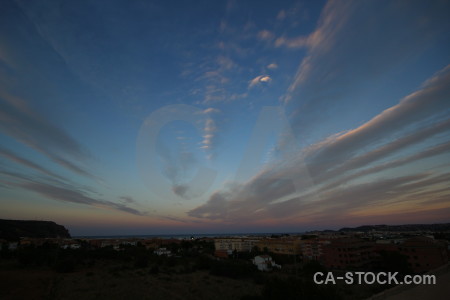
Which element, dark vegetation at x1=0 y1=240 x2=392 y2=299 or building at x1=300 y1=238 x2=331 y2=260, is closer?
dark vegetation at x1=0 y1=240 x2=392 y2=299

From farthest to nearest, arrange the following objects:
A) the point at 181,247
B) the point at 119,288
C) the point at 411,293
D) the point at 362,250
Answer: the point at 181,247 < the point at 362,250 < the point at 119,288 < the point at 411,293

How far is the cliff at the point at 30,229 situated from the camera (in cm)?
8516

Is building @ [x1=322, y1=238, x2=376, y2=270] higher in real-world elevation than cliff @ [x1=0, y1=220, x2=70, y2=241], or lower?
lower

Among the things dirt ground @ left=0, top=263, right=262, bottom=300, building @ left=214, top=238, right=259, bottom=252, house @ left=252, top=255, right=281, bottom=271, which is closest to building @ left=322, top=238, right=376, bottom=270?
house @ left=252, top=255, right=281, bottom=271

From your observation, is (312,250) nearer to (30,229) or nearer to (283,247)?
(283,247)

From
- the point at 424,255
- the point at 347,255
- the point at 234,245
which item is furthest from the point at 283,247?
the point at 424,255

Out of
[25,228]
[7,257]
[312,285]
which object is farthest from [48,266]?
[25,228]

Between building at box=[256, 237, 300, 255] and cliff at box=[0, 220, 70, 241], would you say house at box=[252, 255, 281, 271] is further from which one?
cliff at box=[0, 220, 70, 241]

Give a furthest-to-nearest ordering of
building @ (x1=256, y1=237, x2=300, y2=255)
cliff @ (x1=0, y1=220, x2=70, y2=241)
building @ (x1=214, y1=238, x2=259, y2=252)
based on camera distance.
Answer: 1. cliff @ (x1=0, y1=220, x2=70, y2=241)
2. building @ (x1=214, y1=238, x2=259, y2=252)
3. building @ (x1=256, y1=237, x2=300, y2=255)

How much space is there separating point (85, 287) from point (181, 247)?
152 ft

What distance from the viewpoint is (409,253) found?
1346 inches

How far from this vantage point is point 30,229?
344ft

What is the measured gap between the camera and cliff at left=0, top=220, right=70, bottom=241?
85156 millimetres

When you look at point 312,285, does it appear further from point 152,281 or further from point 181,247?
point 181,247
